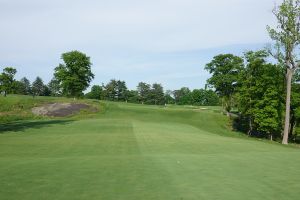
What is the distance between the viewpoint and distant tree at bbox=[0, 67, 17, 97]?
262ft

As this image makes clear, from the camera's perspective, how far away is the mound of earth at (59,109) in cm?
5656

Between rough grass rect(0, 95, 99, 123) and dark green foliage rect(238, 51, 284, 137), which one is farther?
rough grass rect(0, 95, 99, 123)

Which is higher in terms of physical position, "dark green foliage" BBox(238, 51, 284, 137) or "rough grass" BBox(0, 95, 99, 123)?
"dark green foliage" BBox(238, 51, 284, 137)

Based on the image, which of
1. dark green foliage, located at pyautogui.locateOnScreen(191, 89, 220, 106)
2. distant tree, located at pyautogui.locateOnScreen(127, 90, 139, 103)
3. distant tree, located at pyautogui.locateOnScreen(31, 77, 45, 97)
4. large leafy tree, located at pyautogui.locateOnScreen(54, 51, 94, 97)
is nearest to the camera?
large leafy tree, located at pyautogui.locateOnScreen(54, 51, 94, 97)

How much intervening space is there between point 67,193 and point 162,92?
16562 centimetres

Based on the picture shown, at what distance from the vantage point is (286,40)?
40.3 metres

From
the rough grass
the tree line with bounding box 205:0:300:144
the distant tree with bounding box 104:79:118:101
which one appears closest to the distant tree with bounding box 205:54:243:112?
the tree line with bounding box 205:0:300:144

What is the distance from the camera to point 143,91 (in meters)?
171

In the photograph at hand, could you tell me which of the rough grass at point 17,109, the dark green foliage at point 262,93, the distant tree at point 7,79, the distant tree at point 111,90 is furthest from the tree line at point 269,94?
the distant tree at point 111,90

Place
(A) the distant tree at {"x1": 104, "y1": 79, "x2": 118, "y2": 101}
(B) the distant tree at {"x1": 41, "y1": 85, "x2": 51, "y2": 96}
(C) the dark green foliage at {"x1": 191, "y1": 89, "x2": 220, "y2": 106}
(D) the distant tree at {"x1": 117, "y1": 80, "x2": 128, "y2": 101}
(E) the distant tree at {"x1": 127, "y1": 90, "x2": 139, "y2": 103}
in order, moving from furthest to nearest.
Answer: (C) the dark green foliage at {"x1": 191, "y1": 89, "x2": 220, "y2": 106}, (E) the distant tree at {"x1": 127, "y1": 90, "x2": 139, "y2": 103}, (D) the distant tree at {"x1": 117, "y1": 80, "x2": 128, "y2": 101}, (B) the distant tree at {"x1": 41, "y1": 85, "x2": 51, "y2": 96}, (A) the distant tree at {"x1": 104, "y1": 79, "x2": 118, "y2": 101}

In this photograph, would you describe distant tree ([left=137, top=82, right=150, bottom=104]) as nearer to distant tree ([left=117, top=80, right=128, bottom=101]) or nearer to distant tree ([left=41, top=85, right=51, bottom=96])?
distant tree ([left=117, top=80, right=128, bottom=101])

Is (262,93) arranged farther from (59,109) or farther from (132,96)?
(132,96)

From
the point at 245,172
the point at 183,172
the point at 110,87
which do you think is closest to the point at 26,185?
the point at 183,172

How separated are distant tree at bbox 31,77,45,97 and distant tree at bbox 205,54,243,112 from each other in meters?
104
